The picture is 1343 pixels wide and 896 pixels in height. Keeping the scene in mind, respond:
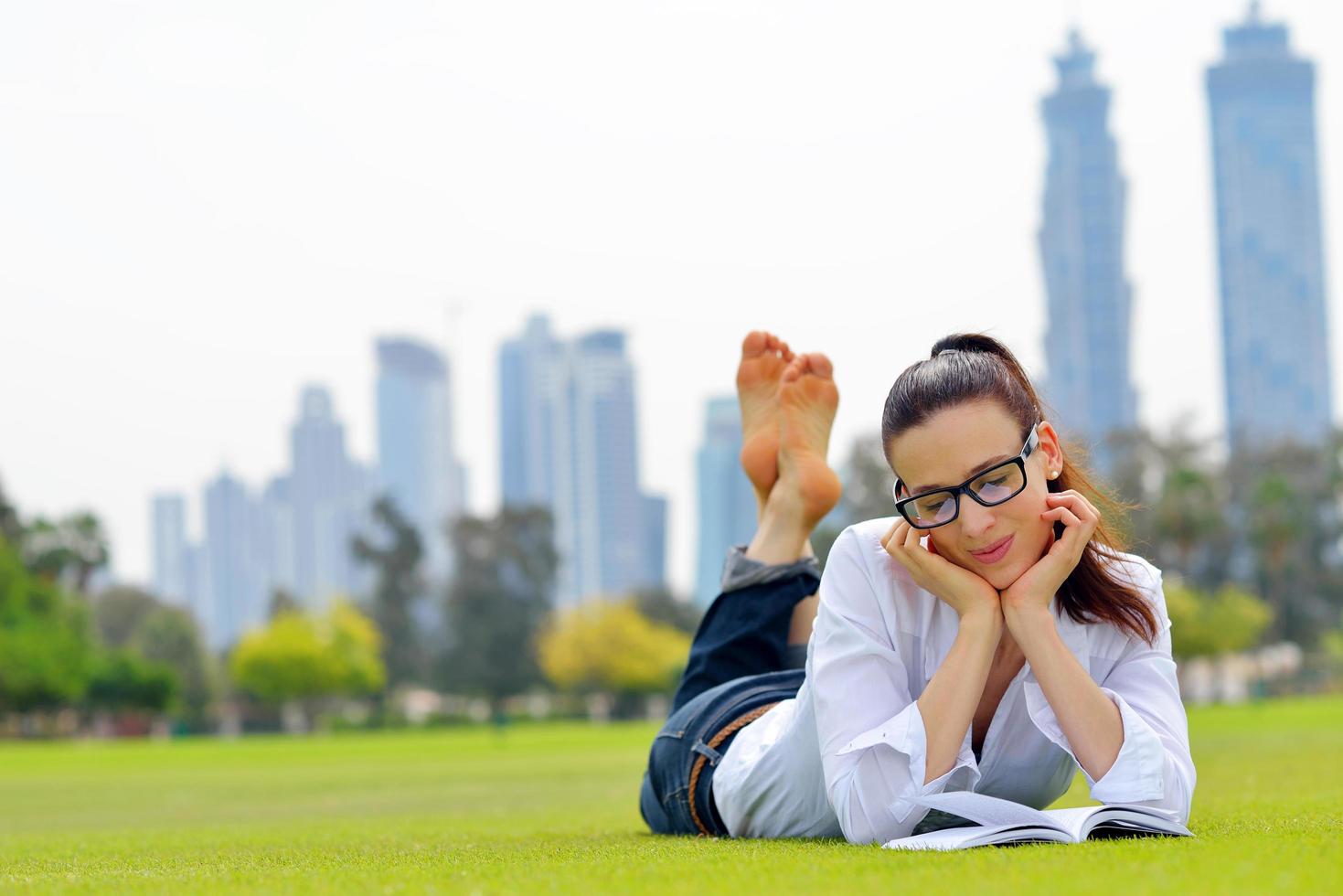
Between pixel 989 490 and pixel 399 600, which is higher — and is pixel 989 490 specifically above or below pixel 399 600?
above

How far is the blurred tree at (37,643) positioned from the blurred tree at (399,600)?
17618mm

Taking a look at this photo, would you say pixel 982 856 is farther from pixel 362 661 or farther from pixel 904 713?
pixel 362 661

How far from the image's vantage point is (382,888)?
2418 millimetres

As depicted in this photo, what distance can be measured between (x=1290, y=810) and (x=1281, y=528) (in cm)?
5481

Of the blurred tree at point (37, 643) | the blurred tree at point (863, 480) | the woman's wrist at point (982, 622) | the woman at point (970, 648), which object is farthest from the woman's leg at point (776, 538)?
the blurred tree at point (863, 480)

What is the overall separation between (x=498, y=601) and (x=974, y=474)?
2478 inches

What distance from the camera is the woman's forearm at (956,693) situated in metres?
2.86

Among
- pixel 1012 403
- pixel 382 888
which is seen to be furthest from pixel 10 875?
pixel 1012 403

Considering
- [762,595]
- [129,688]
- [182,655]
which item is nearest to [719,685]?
[762,595]

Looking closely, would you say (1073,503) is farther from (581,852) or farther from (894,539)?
(581,852)

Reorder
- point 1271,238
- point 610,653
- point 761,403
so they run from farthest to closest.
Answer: point 1271,238
point 610,653
point 761,403

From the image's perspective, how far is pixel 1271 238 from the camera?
195750 mm

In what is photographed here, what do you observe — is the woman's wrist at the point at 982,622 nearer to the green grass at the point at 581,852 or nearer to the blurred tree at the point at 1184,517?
the green grass at the point at 581,852

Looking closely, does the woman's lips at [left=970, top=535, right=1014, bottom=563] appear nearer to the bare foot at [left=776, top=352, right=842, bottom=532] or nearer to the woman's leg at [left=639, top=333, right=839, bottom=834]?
the woman's leg at [left=639, top=333, right=839, bottom=834]
